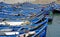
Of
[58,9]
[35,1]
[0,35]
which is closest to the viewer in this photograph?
[0,35]

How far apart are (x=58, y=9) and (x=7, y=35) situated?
→ 13.9m

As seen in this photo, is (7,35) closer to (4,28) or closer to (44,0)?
(4,28)

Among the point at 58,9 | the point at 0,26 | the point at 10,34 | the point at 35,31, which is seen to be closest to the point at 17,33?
the point at 10,34

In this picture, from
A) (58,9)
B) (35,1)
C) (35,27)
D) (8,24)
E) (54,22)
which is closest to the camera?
(35,27)

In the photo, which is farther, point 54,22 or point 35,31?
point 54,22

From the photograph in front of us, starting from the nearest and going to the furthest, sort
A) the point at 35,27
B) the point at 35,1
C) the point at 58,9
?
the point at 35,27, the point at 58,9, the point at 35,1

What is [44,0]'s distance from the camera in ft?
95.0

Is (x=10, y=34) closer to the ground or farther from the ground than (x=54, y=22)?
Result: farther from the ground

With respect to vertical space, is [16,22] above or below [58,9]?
above

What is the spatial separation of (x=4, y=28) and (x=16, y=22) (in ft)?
5.62

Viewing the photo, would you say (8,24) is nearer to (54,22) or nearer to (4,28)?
(4,28)

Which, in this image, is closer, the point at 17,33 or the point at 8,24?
the point at 17,33

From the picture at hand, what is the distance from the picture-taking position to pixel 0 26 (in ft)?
37.2

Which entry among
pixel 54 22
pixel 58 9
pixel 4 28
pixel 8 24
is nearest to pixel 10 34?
pixel 4 28
